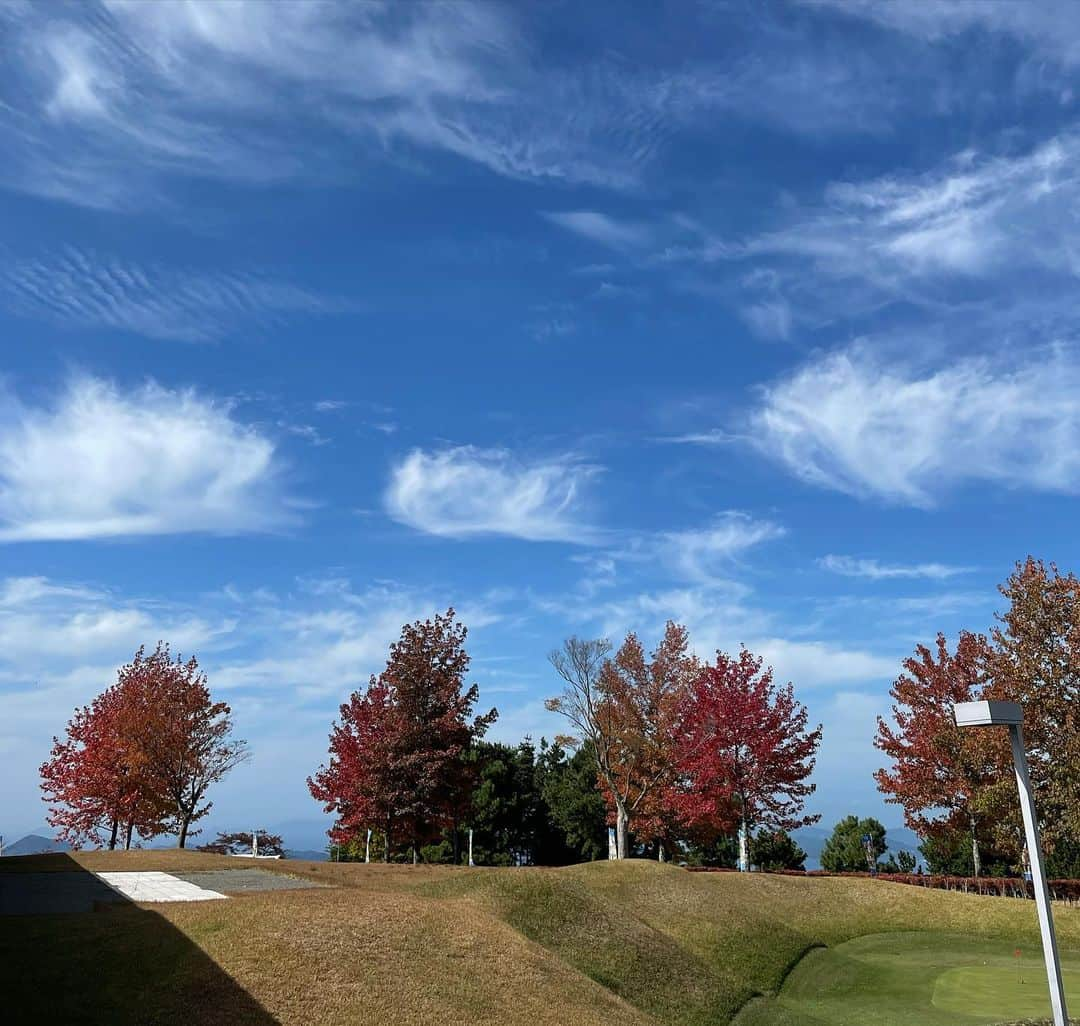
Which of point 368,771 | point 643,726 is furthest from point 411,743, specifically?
point 643,726

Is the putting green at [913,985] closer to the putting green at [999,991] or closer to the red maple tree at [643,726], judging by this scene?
the putting green at [999,991]

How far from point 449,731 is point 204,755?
13345 mm

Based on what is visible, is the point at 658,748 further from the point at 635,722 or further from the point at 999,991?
the point at 999,991

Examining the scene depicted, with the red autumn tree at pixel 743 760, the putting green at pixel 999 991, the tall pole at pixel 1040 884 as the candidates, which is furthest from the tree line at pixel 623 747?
the tall pole at pixel 1040 884

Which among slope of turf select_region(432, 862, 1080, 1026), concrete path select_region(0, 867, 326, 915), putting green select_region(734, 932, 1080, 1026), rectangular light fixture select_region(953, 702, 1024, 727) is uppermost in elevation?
rectangular light fixture select_region(953, 702, 1024, 727)

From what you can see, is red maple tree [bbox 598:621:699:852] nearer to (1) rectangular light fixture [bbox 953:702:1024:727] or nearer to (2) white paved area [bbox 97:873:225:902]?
(2) white paved area [bbox 97:873:225:902]

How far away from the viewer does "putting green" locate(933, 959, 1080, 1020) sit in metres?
19.3

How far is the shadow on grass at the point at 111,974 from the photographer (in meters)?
12.6

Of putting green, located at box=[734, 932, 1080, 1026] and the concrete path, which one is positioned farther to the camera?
putting green, located at box=[734, 932, 1080, 1026]

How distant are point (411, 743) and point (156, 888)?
52.4ft

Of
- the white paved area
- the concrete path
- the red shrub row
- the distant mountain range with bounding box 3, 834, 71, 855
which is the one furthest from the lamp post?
the distant mountain range with bounding box 3, 834, 71, 855

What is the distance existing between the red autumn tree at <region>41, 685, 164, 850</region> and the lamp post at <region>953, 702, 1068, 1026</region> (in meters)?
37.0

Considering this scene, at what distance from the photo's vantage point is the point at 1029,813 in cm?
1188

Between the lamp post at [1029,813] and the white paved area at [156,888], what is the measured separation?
52.1ft
